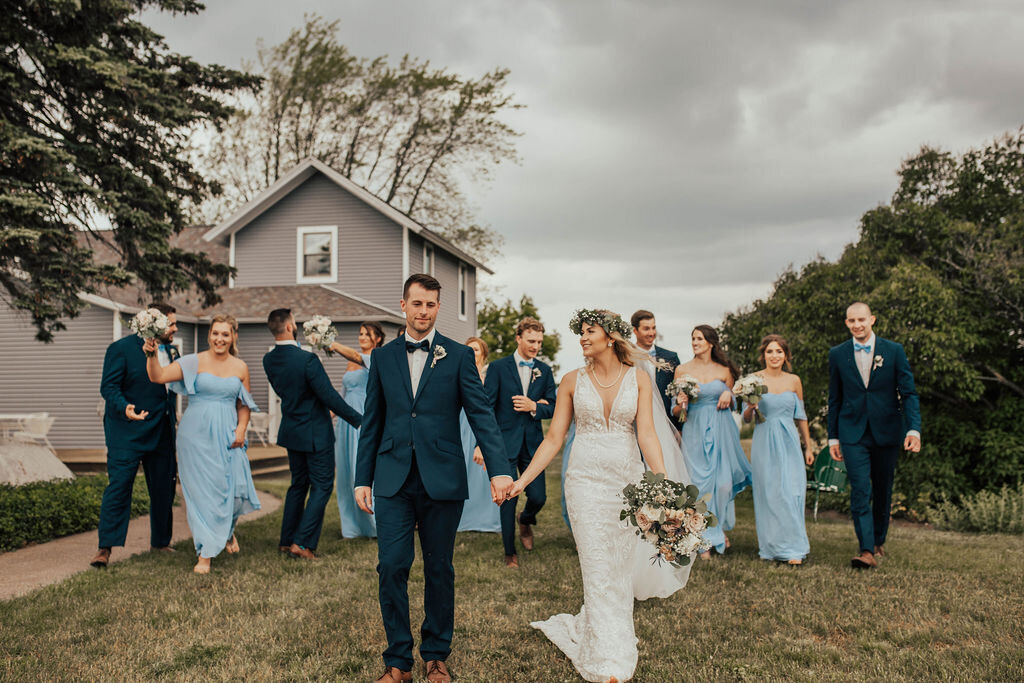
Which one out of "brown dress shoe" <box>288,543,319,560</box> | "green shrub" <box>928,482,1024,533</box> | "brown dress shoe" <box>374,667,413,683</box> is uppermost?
"brown dress shoe" <box>374,667,413,683</box>

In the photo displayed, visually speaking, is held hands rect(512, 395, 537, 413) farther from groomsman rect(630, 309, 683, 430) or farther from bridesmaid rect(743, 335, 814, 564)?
bridesmaid rect(743, 335, 814, 564)

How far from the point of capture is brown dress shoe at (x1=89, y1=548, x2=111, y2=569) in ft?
24.4

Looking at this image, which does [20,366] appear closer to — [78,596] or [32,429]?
[32,429]

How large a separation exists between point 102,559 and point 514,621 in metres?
4.35

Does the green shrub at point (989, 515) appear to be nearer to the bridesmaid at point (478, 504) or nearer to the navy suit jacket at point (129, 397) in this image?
the bridesmaid at point (478, 504)

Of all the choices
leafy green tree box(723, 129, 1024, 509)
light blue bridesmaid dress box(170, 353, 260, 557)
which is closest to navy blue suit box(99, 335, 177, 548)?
light blue bridesmaid dress box(170, 353, 260, 557)

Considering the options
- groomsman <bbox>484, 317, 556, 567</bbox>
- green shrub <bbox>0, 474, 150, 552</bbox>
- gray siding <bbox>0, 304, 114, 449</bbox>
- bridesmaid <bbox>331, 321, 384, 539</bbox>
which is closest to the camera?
groomsman <bbox>484, 317, 556, 567</bbox>

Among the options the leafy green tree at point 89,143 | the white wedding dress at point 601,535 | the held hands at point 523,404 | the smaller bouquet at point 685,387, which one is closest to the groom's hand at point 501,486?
the white wedding dress at point 601,535

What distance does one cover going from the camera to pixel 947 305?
12.9 meters

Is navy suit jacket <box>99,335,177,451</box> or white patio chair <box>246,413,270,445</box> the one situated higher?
navy suit jacket <box>99,335,177,451</box>

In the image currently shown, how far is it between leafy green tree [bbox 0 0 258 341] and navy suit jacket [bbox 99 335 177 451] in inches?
105

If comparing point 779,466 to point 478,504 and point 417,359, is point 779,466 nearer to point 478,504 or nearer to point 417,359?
point 478,504

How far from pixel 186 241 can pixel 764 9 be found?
2301 cm

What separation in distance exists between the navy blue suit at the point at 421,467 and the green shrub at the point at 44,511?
6396mm
